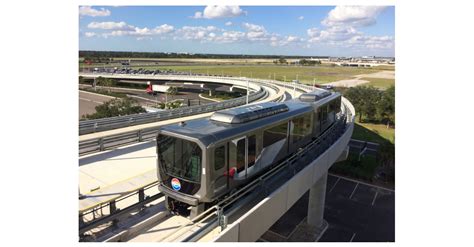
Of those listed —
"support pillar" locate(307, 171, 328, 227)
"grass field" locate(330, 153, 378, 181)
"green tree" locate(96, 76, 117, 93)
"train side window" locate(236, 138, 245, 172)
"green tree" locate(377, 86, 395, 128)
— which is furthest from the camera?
"green tree" locate(96, 76, 117, 93)

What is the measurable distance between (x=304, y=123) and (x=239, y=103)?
16076mm

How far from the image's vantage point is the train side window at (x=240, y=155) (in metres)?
10.2

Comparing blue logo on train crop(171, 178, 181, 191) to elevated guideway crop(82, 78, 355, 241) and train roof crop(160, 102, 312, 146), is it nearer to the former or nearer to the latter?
elevated guideway crop(82, 78, 355, 241)

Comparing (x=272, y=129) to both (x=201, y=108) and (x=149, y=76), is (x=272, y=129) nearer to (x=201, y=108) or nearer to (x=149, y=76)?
(x=201, y=108)

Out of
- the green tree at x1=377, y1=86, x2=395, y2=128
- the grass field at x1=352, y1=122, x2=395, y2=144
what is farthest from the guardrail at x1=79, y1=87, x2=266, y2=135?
the green tree at x1=377, y1=86, x2=395, y2=128

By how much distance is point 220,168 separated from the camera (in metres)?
9.36

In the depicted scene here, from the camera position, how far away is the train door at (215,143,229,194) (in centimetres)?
916

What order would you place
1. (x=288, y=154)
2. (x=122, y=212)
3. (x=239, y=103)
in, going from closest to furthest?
(x=122, y=212) < (x=288, y=154) < (x=239, y=103)

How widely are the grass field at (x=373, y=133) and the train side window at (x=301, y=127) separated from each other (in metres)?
32.3

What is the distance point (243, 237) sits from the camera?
932 centimetres

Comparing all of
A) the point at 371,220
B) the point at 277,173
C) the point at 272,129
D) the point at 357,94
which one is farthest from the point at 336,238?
the point at 357,94

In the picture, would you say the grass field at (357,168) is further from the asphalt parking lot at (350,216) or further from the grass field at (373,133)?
the grass field at (373,133)

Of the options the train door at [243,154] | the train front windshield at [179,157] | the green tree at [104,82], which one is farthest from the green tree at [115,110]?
the green tree at [104,82]

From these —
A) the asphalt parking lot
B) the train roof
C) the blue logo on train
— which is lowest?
the asphalt parking lot
